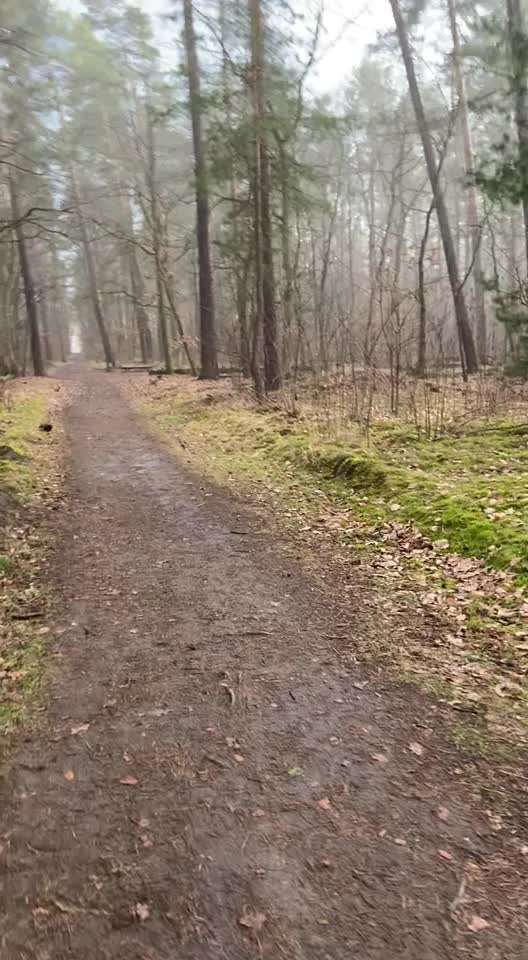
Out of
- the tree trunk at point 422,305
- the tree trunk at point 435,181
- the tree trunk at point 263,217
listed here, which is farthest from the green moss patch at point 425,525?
the tree trunk at point 435,181

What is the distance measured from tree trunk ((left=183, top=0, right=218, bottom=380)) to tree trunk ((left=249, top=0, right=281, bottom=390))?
1831mm

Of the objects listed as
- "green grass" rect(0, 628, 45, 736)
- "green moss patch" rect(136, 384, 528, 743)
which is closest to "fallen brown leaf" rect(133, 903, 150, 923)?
"green grass" rect(0, 628, 45, 736)

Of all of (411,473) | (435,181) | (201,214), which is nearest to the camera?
(411,473)

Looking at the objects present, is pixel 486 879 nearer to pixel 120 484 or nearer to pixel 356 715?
pixel 356 715

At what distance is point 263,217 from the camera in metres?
14.4

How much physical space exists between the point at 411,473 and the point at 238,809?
5.56 meters

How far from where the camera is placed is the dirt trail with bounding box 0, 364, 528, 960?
234 centimetres

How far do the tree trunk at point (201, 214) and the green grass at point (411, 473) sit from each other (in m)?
7.55

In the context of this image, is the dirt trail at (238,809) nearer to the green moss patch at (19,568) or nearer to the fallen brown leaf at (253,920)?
the fallen brown leaf at (253,920)

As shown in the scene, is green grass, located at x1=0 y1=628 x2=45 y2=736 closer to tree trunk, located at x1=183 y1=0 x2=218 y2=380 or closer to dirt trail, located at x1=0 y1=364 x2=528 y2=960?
dirt trail, located at x1=0 y1=364 x2=528 y2=960

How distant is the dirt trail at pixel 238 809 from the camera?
2336 millimetres

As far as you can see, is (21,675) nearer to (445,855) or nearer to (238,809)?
(238,809)

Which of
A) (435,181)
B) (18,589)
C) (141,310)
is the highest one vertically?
(435,181)

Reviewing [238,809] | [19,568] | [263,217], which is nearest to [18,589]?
[19,568]
